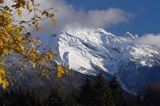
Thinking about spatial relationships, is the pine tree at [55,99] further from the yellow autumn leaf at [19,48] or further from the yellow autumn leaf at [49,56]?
the yellow autumn leaf at [19,48]

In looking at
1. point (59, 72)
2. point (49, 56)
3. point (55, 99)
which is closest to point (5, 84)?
point (59, 72)

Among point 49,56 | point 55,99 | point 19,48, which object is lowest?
point 19,48

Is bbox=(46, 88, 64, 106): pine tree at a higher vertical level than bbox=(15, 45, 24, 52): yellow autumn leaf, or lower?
higher

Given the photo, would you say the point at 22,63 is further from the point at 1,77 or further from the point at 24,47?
the point at 1,77

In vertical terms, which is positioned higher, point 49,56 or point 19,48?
point 49,56

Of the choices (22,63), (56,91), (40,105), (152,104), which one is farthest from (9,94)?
(22,63)

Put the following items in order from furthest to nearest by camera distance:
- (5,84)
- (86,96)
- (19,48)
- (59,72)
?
1. (86,96)
2. (59,72)
3. (19,48)
4. (5,84)

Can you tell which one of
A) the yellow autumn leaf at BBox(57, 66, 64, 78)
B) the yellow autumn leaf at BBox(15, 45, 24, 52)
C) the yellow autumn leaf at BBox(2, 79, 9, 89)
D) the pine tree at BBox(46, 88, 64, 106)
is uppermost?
the pine tree at BBox(46, 88, 64, 106)

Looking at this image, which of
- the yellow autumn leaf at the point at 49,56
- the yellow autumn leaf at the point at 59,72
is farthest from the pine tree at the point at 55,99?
the yellow autumn leaf at the point at 59,72

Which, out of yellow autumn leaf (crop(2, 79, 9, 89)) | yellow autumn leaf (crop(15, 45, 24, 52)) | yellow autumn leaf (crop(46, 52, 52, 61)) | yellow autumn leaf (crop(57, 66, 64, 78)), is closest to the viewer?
yellow autumn leaf (crop(2, 79, 9, 89))

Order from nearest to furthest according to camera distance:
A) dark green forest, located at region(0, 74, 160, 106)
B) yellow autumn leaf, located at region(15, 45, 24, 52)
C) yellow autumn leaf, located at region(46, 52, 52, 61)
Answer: yellow autumn leaf, located at region(15, 45, 24, 52) → yellow autumn leaf, located at region(46, 52, 52, 61) → dark green forest, located at region(0, 74, 160, 106)

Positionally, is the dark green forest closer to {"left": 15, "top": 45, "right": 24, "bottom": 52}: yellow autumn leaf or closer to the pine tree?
the pine tree

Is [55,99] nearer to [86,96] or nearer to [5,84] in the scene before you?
[86,96]

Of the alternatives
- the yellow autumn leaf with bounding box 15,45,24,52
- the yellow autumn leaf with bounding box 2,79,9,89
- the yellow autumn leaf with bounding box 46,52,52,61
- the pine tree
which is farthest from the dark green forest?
the yellow autumn leaf with bounding box 2,79,9,89
